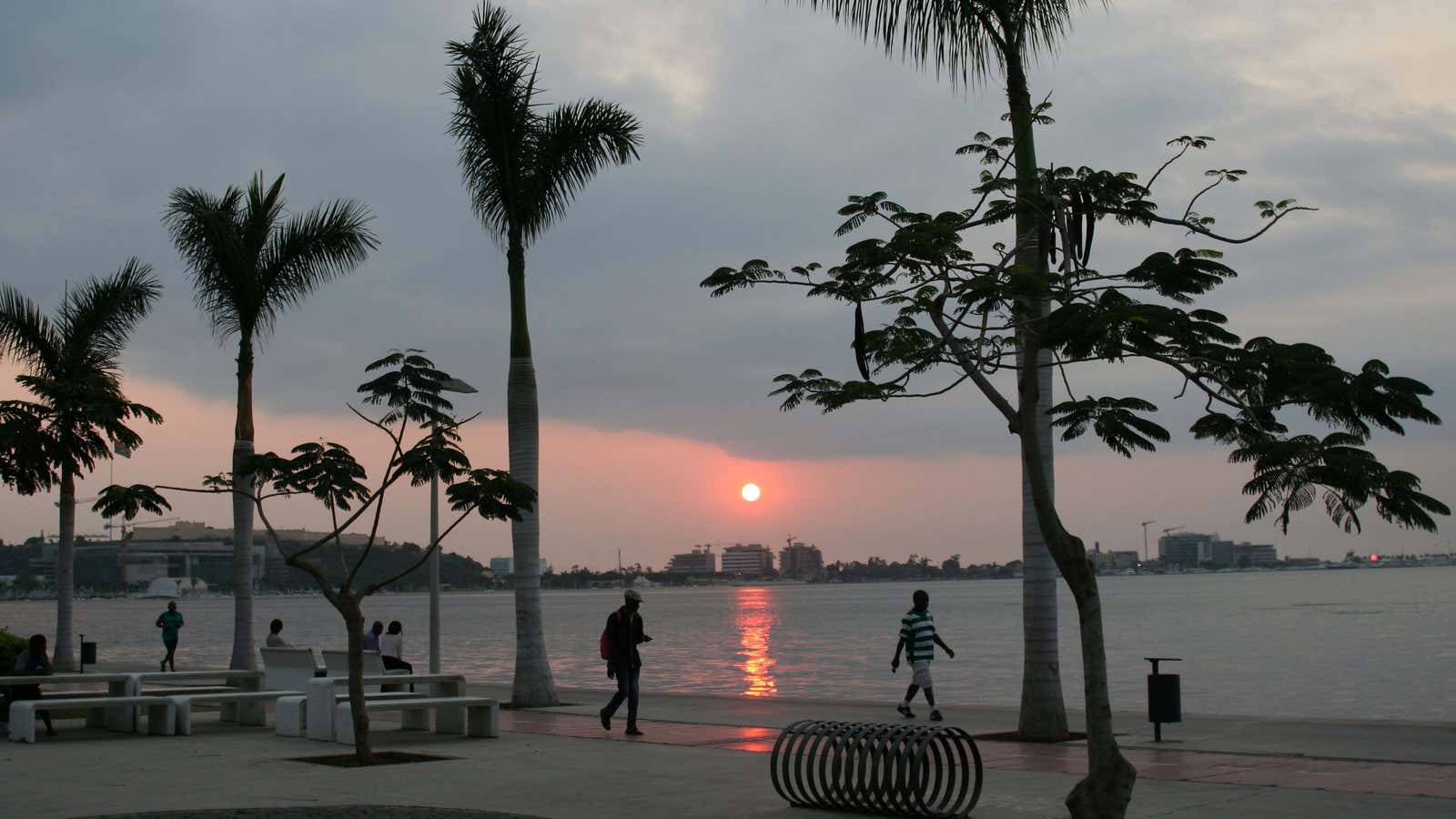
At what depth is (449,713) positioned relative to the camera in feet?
54.2

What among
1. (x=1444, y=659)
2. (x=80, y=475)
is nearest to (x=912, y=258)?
(x=80, y=475)

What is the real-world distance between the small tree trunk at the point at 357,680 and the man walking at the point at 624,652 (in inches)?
134

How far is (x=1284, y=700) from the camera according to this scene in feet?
96.9

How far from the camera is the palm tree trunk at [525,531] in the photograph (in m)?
19.8

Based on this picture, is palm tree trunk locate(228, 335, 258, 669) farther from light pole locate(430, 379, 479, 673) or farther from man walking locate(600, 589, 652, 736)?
man walking locate(600, 589, 652, 736)

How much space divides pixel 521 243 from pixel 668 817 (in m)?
12.3

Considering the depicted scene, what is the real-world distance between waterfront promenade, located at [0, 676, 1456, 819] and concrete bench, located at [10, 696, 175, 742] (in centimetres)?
28

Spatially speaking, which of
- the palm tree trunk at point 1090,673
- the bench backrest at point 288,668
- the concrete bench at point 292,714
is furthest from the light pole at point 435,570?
the palm tree trunk at point 1090,673

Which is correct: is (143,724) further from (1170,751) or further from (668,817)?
(1170,751)

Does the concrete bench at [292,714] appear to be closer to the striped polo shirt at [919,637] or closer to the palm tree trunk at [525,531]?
the palm tree trunk at [525,531]

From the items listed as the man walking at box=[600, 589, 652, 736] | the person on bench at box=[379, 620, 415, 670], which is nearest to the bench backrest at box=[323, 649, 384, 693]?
the person on bench at box=[379, 620, 415, 670]

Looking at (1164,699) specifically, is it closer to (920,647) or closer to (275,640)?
(920,647)

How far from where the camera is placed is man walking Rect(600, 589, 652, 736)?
16.2 metres

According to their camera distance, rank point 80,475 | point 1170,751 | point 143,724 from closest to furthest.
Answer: point 1170,751, point 143,724, point 80,475
